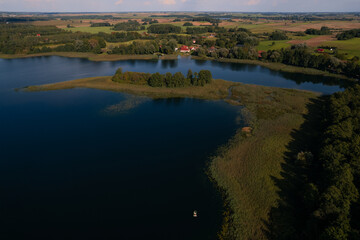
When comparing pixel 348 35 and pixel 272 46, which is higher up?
pixel 348 35

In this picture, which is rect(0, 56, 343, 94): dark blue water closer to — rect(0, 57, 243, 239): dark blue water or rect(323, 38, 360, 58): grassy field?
rect(0, 57, 243, 239): dark blue water

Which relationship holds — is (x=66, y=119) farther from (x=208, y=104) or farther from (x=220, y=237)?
(x=220, y=237)

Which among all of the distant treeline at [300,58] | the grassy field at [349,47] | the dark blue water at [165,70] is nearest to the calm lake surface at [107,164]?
the dark blue water at [165,70]

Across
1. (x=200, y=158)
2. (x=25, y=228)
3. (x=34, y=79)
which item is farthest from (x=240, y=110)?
(x=34, y=79)

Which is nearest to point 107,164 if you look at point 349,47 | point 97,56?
point 97,56

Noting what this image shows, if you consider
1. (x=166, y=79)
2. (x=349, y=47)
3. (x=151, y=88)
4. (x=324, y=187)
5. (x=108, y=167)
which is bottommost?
(x=108, y=167)

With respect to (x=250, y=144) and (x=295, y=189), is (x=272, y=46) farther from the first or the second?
(x=295, y=189)

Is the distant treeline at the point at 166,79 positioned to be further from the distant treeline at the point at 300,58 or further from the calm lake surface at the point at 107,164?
the distant treeline at the point at 300,58

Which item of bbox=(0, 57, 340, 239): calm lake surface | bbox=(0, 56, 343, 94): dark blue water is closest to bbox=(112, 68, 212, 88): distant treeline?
bbox=(0, 57, 340, 239): calm lake surface
